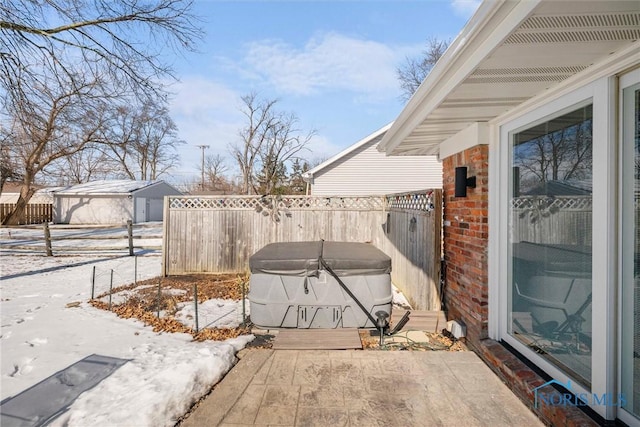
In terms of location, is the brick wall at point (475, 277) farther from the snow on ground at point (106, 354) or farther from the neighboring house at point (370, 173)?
the neighboring house at point (370, 173)

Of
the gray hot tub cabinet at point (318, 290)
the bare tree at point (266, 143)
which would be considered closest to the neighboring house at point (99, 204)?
the bare tree at point (266, 143)

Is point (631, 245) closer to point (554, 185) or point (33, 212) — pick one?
point (554, 185)

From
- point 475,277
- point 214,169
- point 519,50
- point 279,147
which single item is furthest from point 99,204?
point 519,50

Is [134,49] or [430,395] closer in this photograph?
[430,395]

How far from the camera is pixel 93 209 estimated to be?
24172 mm

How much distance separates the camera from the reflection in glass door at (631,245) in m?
1.79

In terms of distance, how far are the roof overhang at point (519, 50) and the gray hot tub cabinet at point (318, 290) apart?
6.15 feet

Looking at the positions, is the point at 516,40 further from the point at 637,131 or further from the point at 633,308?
the point at 633,308

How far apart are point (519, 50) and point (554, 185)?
1.08m

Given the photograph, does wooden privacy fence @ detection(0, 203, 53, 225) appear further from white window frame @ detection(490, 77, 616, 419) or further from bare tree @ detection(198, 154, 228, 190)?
white window frame @ detection(490, 77, 616, 419)

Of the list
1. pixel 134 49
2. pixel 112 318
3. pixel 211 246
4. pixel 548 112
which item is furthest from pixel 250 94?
pixel 548 112

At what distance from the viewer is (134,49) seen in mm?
8094

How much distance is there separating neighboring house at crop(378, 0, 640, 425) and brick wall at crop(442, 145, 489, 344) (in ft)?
0.08

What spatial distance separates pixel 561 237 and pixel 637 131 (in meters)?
0.81
